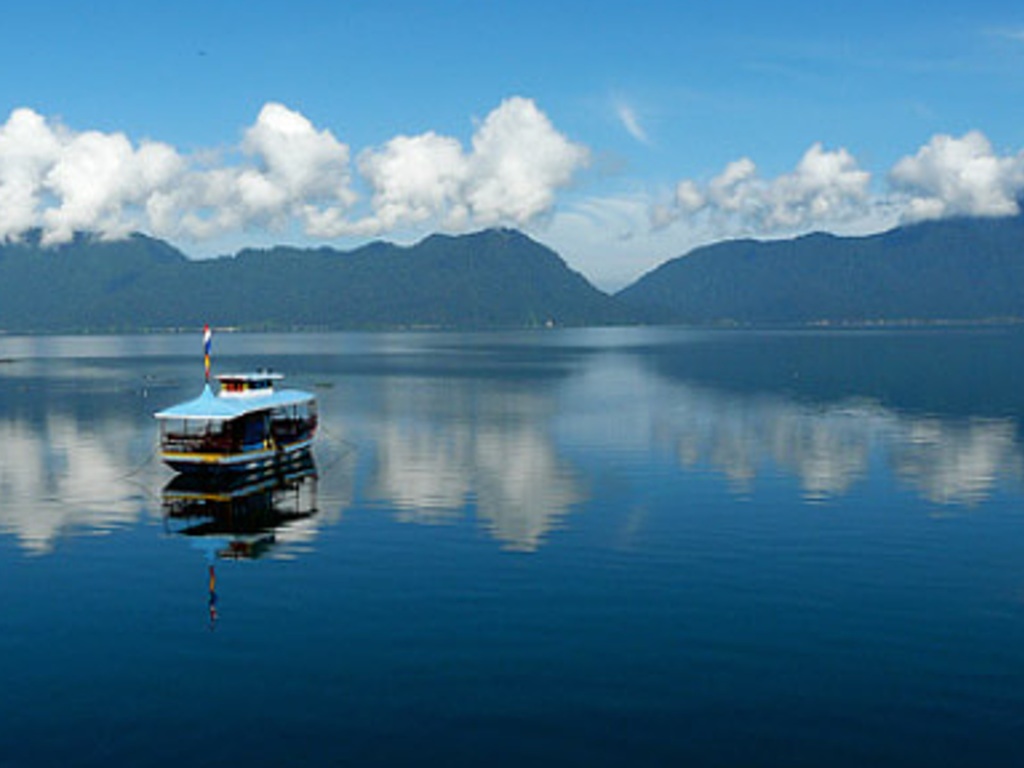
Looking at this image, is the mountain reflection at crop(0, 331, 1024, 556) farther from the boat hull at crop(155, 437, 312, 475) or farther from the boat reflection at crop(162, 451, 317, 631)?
the boat hull at crop(155, 437, 312, 475)

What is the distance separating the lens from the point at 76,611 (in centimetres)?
4125

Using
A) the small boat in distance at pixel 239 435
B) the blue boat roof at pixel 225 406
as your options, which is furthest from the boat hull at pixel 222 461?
the blue boat roof at pixel 225 406

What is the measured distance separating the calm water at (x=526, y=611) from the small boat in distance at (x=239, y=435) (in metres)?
3.75

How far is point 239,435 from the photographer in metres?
77.4

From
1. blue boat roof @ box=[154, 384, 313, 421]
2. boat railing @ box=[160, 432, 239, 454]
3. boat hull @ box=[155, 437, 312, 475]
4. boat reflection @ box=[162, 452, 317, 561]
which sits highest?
blue boat roof @ box=[154, 384, 313, 421]

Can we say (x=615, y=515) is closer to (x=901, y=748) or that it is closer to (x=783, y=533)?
(x=783, y=533)

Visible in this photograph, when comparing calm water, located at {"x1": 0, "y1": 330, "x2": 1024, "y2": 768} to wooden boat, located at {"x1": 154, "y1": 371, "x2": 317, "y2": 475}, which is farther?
wooden boat, located at {"x1": 154, "y1": 371, "x2": 317, "y2": 475}

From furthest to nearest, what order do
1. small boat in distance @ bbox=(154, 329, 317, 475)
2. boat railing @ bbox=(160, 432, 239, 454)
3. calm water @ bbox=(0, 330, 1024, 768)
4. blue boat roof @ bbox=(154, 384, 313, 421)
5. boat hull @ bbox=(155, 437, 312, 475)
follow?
blue boat roof @ bbox=(154, 384, 313, 421)
boat railing @ bbox=(160, 432, 239, 454)
small boat in distance @ bbox=(154, 329, 317, 475)
boat hull @ bbox=(155, 437, 312, 475)
calm water @ bbox=(0, 330, 1024, 768)

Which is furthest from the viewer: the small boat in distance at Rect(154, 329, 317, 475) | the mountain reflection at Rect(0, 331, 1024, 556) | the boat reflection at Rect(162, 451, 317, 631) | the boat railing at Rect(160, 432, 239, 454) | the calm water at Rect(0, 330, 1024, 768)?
the boat railing at Rect(160, 432, 239, 454)

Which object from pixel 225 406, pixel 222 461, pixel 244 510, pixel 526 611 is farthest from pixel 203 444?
pixel 526 611

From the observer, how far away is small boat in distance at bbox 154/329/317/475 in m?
72.2

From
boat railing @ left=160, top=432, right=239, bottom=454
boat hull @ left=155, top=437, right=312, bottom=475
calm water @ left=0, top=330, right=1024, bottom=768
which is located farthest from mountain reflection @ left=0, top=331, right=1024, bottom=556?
boat railing @ left=160, top=432, right=239, bottom=454

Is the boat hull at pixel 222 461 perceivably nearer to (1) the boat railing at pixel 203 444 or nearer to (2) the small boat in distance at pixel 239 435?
(2) the small boat in distance at pixel 239 435

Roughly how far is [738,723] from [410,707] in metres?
10.1
